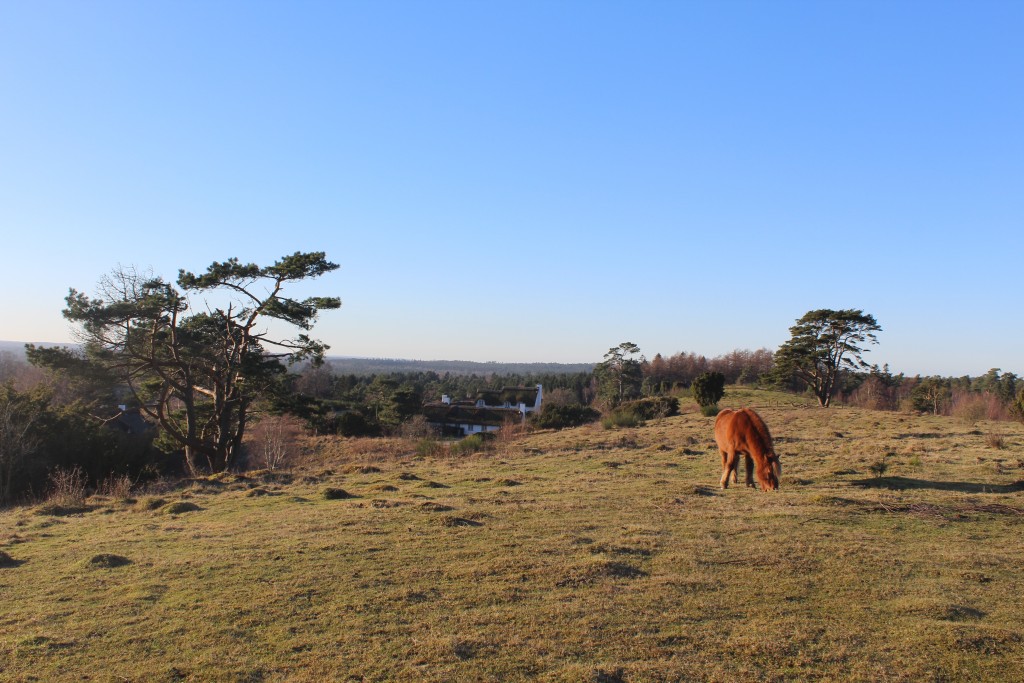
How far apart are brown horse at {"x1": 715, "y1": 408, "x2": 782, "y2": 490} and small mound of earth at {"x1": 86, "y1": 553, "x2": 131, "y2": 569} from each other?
10827mm

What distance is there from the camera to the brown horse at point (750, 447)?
12.6 meters

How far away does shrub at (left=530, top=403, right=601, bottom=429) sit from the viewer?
40250 millimetres

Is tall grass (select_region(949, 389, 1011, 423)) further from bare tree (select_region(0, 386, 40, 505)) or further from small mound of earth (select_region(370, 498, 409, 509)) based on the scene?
bare tree (select_region(0, 386, 40, 505))

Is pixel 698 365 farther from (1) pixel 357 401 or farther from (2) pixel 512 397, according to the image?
(1) pixel 357 401

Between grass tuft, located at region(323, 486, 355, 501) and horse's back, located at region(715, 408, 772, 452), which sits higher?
horse's back, located at region(715, 408, 772, 452)

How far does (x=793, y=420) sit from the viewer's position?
30578 mm

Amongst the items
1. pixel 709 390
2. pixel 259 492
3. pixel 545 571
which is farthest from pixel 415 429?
pixel 545 571

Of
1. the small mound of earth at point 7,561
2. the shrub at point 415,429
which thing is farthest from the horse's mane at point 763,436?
the shrub at point 415,429

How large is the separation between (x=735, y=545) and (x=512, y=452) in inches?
605

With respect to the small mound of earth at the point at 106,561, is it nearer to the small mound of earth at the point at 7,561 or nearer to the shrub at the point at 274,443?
the small mound of earth at the point at 7,561

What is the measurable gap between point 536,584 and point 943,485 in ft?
33.8

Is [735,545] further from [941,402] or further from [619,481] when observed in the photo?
[941,402]

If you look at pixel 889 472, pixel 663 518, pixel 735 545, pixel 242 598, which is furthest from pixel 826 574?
pixel 889 472

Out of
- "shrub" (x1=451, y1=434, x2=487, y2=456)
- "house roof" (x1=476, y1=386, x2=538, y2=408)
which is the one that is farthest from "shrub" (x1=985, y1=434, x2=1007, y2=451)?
"house roof" (x1=476, y1=386, x2=538, y2=408)
